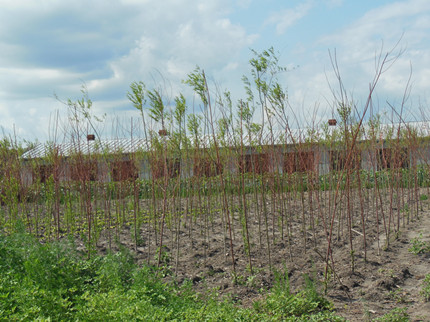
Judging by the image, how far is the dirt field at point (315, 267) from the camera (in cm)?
428

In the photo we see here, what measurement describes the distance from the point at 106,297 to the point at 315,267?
2.42 meters

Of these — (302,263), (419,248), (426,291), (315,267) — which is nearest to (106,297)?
(315,267)

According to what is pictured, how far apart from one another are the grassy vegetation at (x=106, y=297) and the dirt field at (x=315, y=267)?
1.23ft

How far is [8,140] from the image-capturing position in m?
9.59

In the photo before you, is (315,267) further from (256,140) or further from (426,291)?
(256,140)

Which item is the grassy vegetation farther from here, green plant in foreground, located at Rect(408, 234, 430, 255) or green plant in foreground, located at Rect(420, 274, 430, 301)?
green plant in foreground, located at Rect(408, 234, 430, 255)

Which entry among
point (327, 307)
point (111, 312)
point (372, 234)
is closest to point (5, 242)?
point (111, 312)

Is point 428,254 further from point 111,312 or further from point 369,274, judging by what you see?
point 111,312

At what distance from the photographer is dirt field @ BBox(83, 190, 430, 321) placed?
4281 mm

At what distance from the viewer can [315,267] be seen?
4785 millimetres

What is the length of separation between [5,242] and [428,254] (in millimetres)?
5859

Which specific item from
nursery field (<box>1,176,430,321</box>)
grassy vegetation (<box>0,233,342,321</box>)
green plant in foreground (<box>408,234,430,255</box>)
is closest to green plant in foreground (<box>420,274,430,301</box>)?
nursery field (<box>1,176,430,321</box>)

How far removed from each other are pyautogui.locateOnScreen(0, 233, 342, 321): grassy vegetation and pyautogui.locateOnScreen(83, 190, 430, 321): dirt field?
376 mm

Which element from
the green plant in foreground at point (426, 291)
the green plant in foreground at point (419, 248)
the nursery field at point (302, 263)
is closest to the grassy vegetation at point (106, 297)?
the nursery field at point (302, 263)
